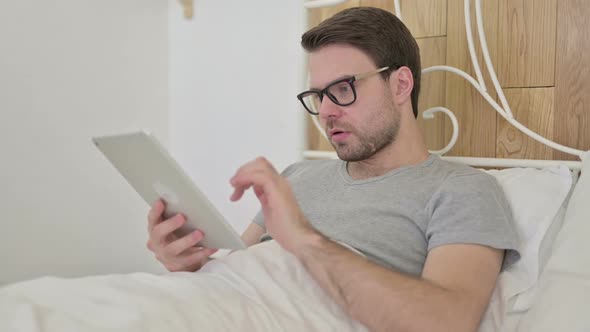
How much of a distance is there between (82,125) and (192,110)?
392 mm

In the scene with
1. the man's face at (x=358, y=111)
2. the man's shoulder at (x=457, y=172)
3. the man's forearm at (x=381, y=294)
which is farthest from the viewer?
the man's face at (x=358, y=111)

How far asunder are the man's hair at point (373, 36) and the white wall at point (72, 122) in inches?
36.9

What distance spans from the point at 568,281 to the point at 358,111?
51 cm

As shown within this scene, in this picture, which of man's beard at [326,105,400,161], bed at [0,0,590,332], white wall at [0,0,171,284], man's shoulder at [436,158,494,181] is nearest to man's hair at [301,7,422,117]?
man's beard at [326,105,400,161]

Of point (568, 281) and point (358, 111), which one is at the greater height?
point (358, 111)

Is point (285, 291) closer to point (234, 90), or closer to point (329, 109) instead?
point (329, 109)

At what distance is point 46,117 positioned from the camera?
6.12ft

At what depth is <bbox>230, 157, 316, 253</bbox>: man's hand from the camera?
38.2 inches

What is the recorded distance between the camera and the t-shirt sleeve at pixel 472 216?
1044 millimetres

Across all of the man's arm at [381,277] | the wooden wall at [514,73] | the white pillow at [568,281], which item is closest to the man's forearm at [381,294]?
the man's arm at [381,277]

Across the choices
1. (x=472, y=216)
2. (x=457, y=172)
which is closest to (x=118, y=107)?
(x=457, y=172)

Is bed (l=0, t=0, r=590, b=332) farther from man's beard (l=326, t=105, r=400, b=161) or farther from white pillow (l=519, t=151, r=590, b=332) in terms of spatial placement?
man's beard (l=326, t=105, r=400, b=161)

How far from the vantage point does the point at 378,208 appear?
47.3 inches

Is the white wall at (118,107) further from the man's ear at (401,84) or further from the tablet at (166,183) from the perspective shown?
the tablet at (166,183)
